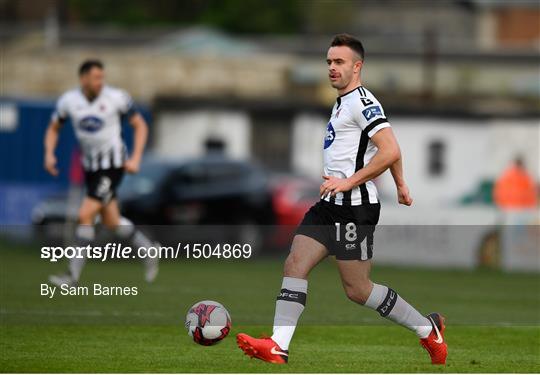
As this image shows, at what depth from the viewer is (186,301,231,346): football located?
1077 cm

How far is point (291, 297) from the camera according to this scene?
10203mm

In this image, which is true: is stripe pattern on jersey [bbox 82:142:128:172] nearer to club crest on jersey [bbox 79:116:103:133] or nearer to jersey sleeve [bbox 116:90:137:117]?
club crest on jersey [bbox 79:116:103:133]

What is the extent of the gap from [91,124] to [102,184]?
678 mm

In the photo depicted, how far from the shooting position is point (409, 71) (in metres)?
65.9

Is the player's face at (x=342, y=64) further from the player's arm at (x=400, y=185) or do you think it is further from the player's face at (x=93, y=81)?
the player's face at (x=93, y=81)

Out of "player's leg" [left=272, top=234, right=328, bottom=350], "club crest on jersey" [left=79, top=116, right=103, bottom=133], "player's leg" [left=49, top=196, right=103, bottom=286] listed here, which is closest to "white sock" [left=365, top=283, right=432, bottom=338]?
"player's leg" [left=272, top=234, right=328, bottom=350]

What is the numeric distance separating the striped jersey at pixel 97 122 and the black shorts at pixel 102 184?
0.06 meters

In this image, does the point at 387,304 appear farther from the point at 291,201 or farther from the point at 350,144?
the point at 291,201

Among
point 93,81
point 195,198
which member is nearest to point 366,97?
point 93,81

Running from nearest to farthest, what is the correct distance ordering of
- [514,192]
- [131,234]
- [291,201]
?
[131,234]
[514,192]
[291,201]

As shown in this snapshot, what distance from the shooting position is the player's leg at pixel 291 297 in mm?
10102

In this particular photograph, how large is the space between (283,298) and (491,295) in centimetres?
912

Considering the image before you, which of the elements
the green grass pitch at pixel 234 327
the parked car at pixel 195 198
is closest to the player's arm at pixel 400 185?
the green grass pitch at pixel 234 327

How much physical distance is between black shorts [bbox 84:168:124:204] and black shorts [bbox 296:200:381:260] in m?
6.00
